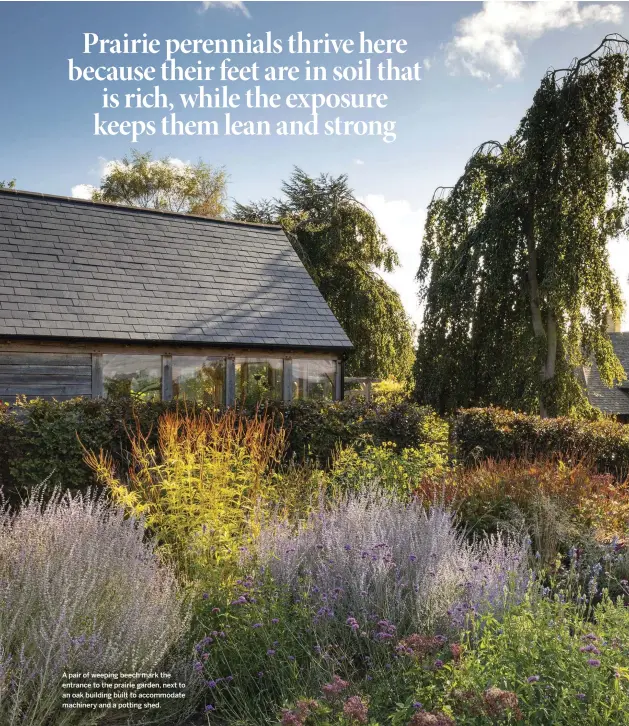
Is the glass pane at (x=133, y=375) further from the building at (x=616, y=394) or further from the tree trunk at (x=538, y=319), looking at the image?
the building at (x=616, y=394)

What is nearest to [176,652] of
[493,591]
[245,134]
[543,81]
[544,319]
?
[493,591]

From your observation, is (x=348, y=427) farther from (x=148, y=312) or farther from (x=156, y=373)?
(x=148, y=312)

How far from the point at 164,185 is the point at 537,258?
2169 cm

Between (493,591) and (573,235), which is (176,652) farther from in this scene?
(573,235)

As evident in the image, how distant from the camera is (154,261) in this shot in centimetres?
1384

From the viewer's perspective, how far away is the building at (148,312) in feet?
37.4

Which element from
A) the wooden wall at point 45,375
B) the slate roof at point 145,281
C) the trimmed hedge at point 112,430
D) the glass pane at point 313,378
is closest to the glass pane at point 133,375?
the wooden wall at point 45,375

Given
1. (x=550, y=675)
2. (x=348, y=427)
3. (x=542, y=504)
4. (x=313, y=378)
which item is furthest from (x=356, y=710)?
(x=313, y=378)

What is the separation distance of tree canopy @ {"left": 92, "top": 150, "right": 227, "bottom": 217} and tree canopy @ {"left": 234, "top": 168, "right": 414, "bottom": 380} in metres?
11.5

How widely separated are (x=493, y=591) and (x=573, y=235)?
10.5 meters

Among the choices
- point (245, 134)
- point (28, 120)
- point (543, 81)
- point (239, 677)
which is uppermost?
point (543, 81)

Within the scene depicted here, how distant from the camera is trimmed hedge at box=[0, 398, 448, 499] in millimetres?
7336

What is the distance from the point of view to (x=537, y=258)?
14016mm

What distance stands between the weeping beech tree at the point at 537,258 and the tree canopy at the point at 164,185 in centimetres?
→ 1937
